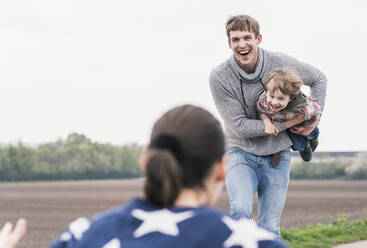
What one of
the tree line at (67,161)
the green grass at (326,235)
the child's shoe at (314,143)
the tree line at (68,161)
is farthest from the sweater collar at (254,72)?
the tree line at (67,161)

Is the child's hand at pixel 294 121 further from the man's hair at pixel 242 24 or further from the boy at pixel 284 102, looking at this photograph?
the man's hair at pixel 242 24

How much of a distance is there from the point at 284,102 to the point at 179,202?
9.19ft

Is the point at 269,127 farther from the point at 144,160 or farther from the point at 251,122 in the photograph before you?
the point at 144,160

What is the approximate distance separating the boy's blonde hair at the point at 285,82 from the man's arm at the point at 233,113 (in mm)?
267

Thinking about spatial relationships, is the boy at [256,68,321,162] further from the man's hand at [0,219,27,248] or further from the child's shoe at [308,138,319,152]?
the man's hand at [0,219,27,248]

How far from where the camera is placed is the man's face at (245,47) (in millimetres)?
4492

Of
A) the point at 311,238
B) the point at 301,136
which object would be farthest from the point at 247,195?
the point at 311,238

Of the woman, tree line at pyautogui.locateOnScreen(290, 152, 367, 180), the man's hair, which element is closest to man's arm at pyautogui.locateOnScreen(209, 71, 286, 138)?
the man's hair

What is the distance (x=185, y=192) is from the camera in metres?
1.72

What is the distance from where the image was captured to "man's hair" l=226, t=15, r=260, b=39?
177 inches

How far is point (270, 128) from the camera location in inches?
176

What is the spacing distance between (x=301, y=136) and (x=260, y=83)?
0.50m

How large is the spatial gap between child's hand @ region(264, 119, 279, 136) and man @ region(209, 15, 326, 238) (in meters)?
0.03

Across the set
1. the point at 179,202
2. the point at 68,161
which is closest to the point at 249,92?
the point at 179,202
